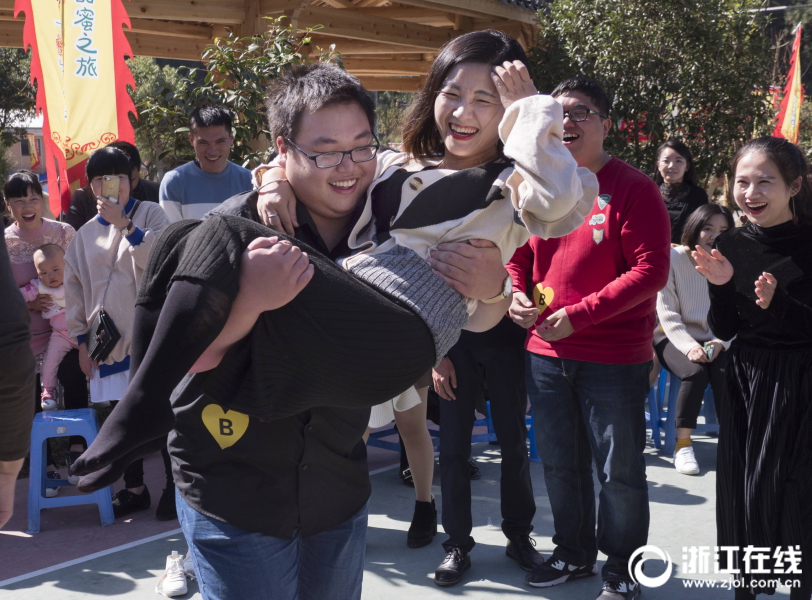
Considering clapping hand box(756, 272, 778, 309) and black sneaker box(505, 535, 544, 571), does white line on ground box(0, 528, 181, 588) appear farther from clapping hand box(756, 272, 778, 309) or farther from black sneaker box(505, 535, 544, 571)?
clapping hand box(756, 272, 778, 309)

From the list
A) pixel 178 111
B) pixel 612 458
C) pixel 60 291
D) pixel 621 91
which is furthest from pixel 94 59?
pixel 621 91

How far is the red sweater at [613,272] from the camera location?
2807 millimetres

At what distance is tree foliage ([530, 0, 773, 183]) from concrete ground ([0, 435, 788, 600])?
4539mm

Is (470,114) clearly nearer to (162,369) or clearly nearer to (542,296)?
(162,369)

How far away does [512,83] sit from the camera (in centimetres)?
172

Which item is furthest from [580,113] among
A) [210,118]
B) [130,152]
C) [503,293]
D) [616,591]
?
[130,152]

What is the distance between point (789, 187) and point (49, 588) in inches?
128

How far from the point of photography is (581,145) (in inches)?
116

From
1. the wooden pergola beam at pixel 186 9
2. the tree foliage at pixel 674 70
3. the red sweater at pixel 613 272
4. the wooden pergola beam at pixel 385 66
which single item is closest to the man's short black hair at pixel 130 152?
the red sweater at pixel 613 272

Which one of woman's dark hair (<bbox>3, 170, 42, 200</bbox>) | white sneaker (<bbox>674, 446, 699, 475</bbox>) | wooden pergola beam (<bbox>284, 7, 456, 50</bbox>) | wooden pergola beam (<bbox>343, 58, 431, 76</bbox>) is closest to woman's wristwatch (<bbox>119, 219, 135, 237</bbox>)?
woman's dark hair (<bbox>3, 170, 42, 200</bbox>)

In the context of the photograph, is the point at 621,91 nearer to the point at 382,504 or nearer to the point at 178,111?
the point at 178,111

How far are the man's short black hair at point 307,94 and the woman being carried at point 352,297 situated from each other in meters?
0.06

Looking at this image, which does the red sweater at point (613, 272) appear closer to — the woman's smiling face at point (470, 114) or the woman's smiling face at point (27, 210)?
the woman's smiling face at point (470, 114)

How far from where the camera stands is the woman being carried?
1.33 metres
